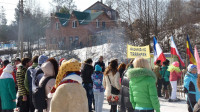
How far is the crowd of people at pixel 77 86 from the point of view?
350cm

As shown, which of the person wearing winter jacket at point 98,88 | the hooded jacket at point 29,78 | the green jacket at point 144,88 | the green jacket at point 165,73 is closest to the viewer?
the green jacket at point 144,88

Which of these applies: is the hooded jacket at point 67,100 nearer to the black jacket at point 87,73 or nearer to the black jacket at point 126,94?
the black jacket at point 126,94

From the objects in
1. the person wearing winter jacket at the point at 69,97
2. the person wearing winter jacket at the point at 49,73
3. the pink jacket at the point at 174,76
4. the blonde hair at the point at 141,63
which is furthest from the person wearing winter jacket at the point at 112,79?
the pink jacket at the point at 174,76

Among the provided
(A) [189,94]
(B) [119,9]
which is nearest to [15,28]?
(B) [119,9]

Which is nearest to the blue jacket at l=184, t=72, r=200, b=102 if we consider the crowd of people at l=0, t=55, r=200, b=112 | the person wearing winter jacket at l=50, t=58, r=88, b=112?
the crowd of people at l=0, t=55, r=200, b=112

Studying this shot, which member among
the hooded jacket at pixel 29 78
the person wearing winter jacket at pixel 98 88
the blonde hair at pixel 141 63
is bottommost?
the person wearing winter jacket at pixel 98 88

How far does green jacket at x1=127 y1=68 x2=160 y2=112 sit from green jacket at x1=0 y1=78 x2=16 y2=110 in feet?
A: 11.9

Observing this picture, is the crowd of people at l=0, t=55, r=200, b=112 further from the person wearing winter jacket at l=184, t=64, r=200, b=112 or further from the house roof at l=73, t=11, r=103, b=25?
the house roof at l=73, t=11, r=103, b=25

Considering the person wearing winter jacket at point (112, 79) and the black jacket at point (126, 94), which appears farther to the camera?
the person wearing winter jacket at point (112, 79)

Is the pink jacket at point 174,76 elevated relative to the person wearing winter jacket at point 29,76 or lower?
lower

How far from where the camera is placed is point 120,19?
99.5 ft

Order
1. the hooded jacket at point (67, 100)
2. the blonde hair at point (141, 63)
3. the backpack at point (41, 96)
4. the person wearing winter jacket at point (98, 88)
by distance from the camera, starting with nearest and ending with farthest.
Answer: the hooded jacket at point (67, 100) → the backpack at point (41, 96) → the blonde hair at point (141, 63) → the person wearing winter jacket at point (98, 88)

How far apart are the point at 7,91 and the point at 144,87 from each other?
13.3 feet

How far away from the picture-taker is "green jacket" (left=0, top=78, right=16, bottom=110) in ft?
23.6
